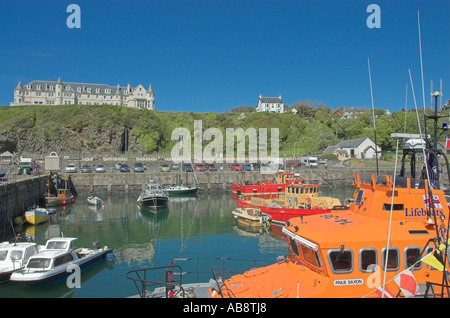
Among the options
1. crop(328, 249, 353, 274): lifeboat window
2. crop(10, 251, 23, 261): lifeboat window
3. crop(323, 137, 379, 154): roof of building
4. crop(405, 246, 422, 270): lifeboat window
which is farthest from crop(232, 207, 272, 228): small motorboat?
crop(323, 137, 379, 154): roof of building

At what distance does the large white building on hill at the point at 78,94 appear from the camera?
103375 millimetres

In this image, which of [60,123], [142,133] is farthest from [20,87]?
[142,133]

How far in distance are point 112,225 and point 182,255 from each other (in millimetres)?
11520

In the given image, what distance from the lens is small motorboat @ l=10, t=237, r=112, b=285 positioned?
15.0 meters

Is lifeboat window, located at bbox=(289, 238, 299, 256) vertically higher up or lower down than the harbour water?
higher up

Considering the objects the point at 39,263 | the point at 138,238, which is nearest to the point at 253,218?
the point at 138,238

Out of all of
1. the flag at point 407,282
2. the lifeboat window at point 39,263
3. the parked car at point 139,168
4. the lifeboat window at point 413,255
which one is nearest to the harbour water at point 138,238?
the lifeboat window at point 39,263

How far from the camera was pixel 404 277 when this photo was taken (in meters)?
7.74

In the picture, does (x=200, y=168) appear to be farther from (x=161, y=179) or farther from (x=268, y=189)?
(x=268, y=189)

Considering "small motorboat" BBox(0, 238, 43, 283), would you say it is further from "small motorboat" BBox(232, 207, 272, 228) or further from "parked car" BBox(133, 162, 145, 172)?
"parked car" BBox(133, 162, 145, 172)

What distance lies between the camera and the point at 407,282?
771 cm

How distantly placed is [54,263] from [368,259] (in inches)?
553

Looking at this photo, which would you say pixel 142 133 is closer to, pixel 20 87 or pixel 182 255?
pixel 20 87

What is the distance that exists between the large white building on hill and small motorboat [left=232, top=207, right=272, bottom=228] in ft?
280
